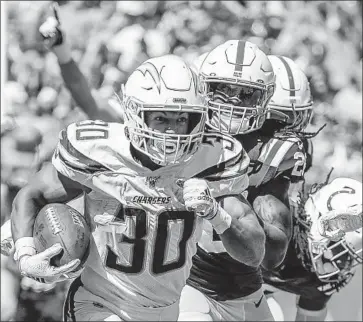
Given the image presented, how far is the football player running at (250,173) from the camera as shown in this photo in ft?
14.6

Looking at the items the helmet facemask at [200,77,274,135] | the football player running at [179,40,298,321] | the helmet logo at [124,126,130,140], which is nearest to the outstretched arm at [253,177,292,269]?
the football player running at [179,40,298,321]

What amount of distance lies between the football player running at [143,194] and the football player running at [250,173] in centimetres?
47

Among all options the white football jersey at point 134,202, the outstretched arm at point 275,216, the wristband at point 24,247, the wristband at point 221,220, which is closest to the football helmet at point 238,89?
the outstretched arm at point 275,216

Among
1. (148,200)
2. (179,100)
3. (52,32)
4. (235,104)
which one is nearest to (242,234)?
(148,200)

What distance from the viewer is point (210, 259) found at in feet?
15.4

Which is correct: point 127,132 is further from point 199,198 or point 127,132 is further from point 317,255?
point 317,255

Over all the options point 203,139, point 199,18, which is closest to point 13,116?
point 199,18

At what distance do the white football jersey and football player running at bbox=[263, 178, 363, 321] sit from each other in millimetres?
1184

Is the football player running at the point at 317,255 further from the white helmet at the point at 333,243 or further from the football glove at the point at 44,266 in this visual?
the football glove at the point at 44,266

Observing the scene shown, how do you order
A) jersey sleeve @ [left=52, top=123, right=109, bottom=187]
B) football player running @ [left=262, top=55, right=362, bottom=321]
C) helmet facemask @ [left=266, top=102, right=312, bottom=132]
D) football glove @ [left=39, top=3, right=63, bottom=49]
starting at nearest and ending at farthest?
jersey sleeve @ [left=52, top=123, right=109, bottom=187] → football player running @ [left=262, top=55, right=362, bottom=321] → football glove @ [left=39, top=3, right=63, bottom=49] → helmet facemask @ [left=266, top=102, right=312, bottom=132]

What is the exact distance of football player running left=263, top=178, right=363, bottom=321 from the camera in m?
5.14

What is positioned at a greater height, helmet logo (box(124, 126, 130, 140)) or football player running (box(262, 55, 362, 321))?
helmet logo (box(124, 126, 130, 140))

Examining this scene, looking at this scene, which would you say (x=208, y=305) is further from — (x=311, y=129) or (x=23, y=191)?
(x=311, y=129)

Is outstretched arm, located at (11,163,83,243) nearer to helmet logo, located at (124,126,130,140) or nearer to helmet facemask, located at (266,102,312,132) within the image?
helmet logo, located at (124,126,130,140)
